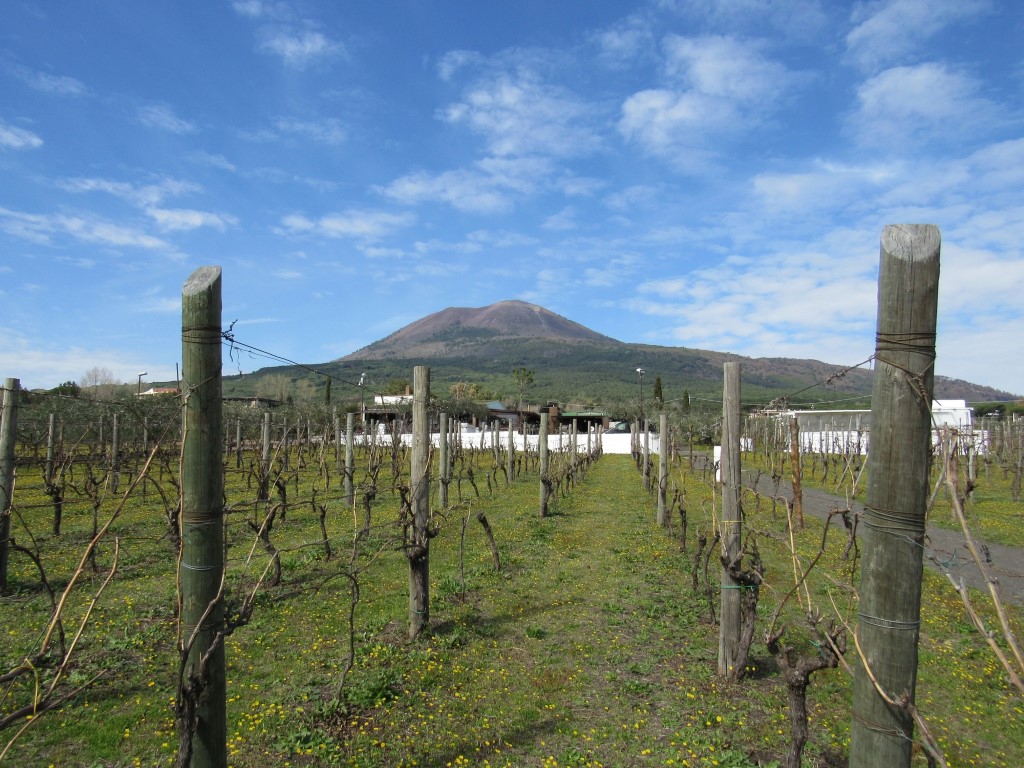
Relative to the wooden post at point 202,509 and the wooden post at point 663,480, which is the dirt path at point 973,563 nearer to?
the wooden post at point 663,480

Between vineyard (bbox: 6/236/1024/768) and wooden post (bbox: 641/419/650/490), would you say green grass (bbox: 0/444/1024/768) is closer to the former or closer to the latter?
vineyard (bbox: 6/236/1024/768)

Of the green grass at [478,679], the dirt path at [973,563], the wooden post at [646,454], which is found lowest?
the dirt path at [973,563]

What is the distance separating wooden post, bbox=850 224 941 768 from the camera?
7.37ft

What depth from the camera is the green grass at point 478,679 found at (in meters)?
4.43

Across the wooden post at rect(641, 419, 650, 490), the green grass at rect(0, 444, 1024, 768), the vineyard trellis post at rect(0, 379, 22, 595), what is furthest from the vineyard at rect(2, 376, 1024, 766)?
the wooden post at rect(641, 419, 650, 490)

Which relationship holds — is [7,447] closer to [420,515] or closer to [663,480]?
[420,515]

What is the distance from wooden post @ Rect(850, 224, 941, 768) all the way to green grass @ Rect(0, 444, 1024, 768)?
382 mm

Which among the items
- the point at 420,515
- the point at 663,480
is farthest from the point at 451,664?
the point at 663,480

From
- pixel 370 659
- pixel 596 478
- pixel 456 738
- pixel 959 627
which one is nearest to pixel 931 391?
pixel 456 738

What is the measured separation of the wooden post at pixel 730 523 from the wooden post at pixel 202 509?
159 inches

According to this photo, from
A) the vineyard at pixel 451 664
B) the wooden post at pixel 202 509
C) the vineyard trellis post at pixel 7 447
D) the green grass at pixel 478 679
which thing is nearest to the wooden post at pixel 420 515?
the vineyard at pixel 451 664

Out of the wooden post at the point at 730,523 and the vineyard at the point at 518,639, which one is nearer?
the vineyard at the point at 518,639

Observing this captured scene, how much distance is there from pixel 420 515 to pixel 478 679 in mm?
1759

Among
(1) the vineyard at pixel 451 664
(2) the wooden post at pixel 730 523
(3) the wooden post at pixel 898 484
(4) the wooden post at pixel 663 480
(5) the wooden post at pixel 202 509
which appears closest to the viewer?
(3) the wooden post at pixel 898 484
